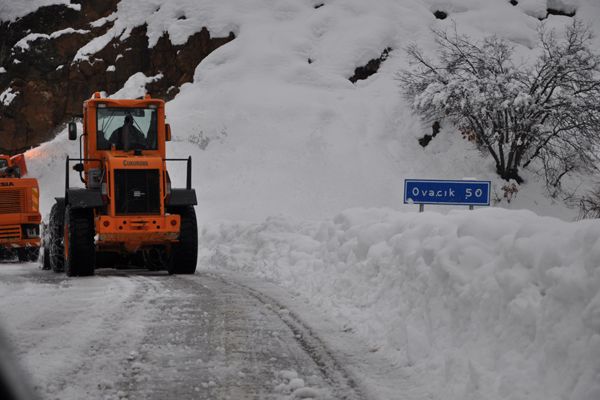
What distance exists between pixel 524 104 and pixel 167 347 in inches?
812

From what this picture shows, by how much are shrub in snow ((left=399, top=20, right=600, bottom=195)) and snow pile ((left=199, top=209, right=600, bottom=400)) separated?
1699cm

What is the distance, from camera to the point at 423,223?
816 cm

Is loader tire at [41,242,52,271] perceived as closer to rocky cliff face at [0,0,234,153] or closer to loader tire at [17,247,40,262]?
loader tire at [17,247,40,262]

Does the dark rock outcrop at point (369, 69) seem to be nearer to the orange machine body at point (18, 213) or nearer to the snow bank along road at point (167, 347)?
the orange machine body at point (18, 213)

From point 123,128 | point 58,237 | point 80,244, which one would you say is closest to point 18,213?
point 58,237

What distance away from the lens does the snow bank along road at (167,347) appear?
5.09 metres

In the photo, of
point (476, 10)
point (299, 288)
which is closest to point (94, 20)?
point (476, 10)

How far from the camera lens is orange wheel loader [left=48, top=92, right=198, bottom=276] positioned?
42.3ft

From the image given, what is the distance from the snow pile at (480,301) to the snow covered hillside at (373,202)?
0.05ft

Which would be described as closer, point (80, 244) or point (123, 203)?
point (80, 244)

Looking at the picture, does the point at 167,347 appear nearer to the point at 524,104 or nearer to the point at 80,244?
the point at 80,244

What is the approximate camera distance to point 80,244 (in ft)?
42.1

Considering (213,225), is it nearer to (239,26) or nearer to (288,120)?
(288,120)

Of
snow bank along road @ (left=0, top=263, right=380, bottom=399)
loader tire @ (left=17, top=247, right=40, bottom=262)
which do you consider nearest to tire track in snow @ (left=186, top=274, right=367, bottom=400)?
snow bank along road @ (left=0, top=263, right=380, bottom=399)
